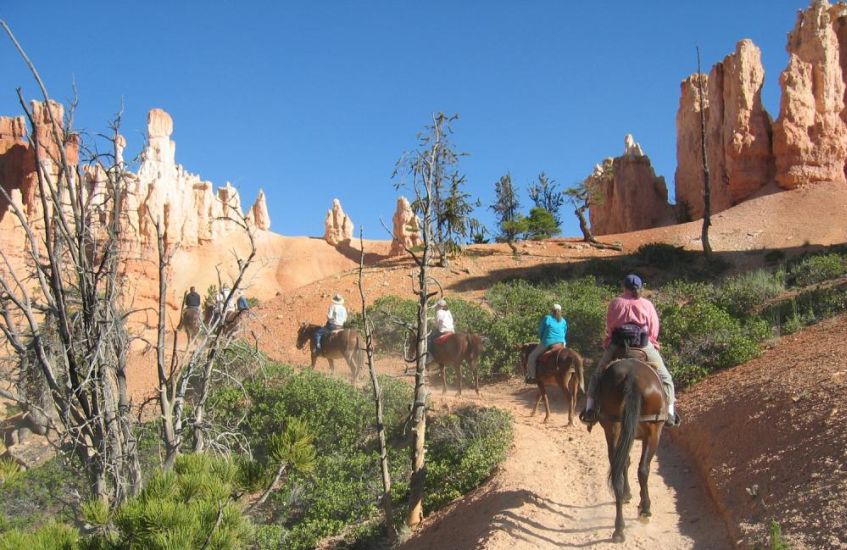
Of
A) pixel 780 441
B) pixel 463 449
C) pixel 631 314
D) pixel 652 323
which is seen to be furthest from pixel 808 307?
pixel 631 314

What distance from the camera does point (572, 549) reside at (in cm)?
814

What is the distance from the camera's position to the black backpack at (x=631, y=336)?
8688 millimetres

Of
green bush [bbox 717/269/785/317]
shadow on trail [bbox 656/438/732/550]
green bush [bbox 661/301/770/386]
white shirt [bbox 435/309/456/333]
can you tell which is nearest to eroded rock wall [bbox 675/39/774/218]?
green bush [bbox 717/269/785/317]

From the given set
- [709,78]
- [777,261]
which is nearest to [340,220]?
[709,78]

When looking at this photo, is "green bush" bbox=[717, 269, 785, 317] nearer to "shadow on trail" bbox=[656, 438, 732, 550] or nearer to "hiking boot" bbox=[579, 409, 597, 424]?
"shadow on trail" bbox=[656, 438, 732, 550]

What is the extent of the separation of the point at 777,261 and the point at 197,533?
30.4m

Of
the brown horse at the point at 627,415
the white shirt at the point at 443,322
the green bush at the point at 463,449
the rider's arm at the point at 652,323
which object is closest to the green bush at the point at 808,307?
the green bush at the point at 463,449

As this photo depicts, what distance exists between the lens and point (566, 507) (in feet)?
31.5

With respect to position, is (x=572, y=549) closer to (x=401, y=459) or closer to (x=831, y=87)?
(x=401, y=459)

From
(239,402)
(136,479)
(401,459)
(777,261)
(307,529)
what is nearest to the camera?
(136,479)

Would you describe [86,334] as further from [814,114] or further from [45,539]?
[814,114]

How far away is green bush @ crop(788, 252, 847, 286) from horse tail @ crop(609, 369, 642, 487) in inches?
661

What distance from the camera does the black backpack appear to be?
8.69 meters

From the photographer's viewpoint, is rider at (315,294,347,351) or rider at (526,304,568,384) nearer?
rider at (526,304,568,384)
